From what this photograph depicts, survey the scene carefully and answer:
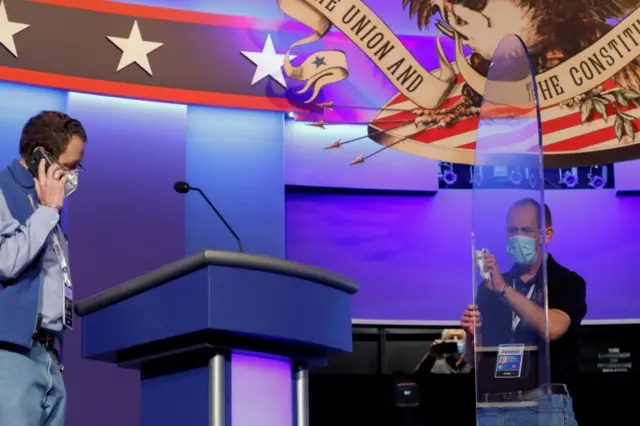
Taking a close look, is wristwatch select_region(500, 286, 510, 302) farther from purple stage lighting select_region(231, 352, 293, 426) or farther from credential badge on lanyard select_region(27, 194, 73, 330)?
credential badge on lanyard select_region(27, 194, 73, 330)

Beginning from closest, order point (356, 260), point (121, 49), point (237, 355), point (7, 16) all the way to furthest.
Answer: point (237, 355) < point (7, 16) < point (121, 49) < point (356, 260)

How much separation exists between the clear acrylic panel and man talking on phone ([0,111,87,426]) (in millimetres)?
1199

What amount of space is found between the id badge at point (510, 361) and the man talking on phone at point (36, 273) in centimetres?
123

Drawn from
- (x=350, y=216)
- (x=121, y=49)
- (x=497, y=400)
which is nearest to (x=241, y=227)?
(x=350, y=216)

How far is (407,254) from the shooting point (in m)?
5.54

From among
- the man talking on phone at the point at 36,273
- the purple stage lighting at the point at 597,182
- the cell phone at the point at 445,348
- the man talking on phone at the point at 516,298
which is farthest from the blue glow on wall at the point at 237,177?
the man talking on phone at the point at 36,273

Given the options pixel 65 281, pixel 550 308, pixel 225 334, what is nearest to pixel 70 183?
pixel 65 281

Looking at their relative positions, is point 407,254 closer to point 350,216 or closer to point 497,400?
point 350,216

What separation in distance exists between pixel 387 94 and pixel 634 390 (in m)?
2.10

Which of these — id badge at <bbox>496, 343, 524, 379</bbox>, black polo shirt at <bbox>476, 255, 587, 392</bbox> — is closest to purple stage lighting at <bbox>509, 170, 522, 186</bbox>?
black polo shirt at <bbox>476, 255, 587, 392</bbox>

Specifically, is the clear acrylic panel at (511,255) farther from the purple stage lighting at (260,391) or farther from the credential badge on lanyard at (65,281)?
the credential badge on lanyard at (65,281)

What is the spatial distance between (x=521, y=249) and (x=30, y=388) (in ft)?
4.66

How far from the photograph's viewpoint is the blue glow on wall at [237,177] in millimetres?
5012

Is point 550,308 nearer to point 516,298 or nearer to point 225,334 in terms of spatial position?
point 516,298
